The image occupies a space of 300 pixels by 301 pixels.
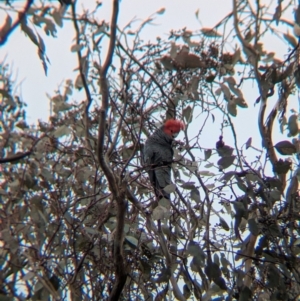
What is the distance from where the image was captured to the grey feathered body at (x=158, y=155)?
185 inches

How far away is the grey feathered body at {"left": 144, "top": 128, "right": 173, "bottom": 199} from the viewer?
4.70 metres

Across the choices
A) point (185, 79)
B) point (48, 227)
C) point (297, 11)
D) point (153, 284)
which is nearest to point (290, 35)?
point (297, 11)

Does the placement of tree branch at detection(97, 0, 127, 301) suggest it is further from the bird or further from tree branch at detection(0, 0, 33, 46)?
the bird

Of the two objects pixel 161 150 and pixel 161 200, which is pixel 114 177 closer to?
pixel 161 200

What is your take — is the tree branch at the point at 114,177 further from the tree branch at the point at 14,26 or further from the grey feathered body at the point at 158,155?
the grey feathered body at the point at 158,155

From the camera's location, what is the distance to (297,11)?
9.68 ft

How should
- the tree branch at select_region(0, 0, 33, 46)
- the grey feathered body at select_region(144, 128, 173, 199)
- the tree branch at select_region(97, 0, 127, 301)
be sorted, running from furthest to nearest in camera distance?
the grey feathered body at select_region(144, 128, 173, 199), the tree branch at select_region(97, 0, 127, 301), the tree branch at select_region(0, 0, 33, 46)

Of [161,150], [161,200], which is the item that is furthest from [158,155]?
[161,200]

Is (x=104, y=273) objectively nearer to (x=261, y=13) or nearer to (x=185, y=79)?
(x=185, y=79)

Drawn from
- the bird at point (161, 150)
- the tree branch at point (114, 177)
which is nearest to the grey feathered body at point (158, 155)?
the bird at point (161, 150)

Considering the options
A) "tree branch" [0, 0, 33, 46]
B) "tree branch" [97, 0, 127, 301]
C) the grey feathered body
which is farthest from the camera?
the grey feathered body

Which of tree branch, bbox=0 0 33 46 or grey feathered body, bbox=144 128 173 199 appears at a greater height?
grey feathered body, bbox=144 128 173 199

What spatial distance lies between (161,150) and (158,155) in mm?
49

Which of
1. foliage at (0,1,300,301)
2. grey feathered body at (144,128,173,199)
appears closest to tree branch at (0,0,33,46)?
foliage at (0,1,300,301)
